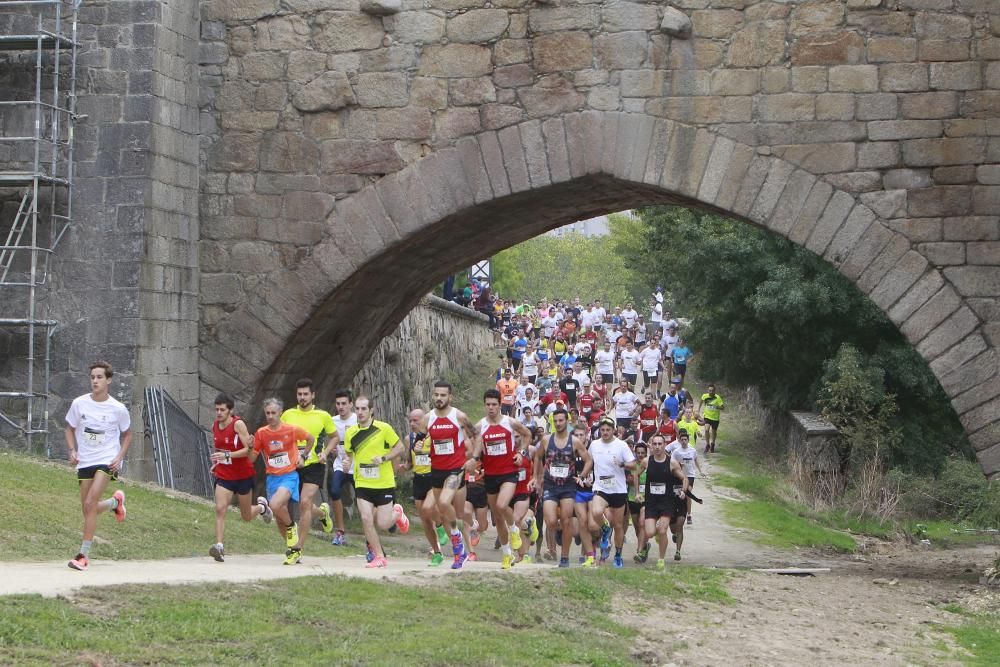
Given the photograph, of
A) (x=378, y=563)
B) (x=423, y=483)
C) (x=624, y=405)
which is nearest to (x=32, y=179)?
(x=423, y=483)

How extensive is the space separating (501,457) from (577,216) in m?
4.87

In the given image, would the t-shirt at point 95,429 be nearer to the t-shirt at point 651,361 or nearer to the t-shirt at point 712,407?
the t-shirt at point 712,407

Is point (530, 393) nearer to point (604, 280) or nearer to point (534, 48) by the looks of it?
point (534, 48)

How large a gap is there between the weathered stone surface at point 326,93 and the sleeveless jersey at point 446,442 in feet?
13.3

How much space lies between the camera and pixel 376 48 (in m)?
15.3

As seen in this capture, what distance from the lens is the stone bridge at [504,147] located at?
13.8 meters

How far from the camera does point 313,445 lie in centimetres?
1252

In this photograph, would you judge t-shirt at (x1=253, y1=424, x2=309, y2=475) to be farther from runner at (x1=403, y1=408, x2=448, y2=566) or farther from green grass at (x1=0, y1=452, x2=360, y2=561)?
runner at (x1=403, y1=408, x2=448, y2=566)

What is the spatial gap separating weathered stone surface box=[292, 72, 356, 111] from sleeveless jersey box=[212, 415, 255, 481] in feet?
14.5

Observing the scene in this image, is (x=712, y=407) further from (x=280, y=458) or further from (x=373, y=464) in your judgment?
(x=280, y=458)

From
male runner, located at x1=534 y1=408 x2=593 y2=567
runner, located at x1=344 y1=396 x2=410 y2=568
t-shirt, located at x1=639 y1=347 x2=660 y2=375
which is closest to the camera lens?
runner, located at x1=344 y1=396 x2=410 y2=568

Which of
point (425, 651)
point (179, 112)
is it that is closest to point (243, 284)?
point (179, 112)

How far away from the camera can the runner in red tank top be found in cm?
1293

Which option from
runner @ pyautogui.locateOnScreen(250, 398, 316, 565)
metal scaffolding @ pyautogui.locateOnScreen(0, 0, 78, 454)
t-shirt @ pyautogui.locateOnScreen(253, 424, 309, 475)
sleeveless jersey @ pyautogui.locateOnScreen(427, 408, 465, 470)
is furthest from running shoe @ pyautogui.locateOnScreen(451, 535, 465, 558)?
metal scaffolding @ pyautogui.locateOnScreen(0, 0, 78, 454)
